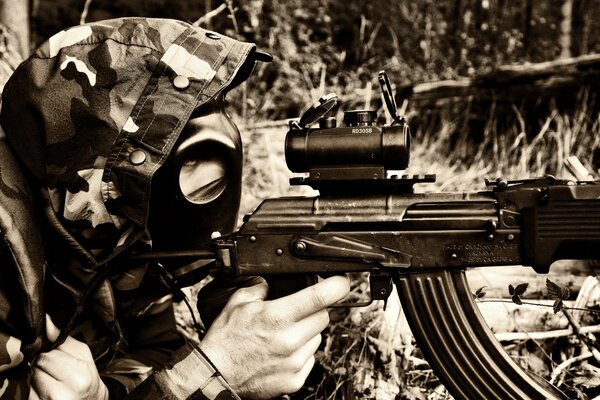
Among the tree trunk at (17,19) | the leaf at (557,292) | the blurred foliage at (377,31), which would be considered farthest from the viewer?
the blurred foliage at (377,31)

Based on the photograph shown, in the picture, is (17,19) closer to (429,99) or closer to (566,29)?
(429,99)

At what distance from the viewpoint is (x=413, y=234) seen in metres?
2.18

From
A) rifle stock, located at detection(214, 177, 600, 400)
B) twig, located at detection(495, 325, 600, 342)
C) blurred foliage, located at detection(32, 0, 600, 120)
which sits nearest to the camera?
rifle stock, located at detection(214, 177, 600, 400)

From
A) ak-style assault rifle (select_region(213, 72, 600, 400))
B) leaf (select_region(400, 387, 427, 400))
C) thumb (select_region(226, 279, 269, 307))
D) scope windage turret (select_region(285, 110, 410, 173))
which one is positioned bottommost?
leaf (select_region(400, 387, 427, 400))

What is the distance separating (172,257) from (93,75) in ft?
2.14

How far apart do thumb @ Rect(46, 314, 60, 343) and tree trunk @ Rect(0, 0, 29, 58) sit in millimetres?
2584

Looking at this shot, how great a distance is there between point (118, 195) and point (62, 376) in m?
0.62

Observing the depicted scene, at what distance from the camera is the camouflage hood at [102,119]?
217 cm

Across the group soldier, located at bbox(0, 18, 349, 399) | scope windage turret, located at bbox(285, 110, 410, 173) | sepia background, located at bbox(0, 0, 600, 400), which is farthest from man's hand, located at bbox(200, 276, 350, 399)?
sepia background, located at bbox(0, 0, 600, 400)

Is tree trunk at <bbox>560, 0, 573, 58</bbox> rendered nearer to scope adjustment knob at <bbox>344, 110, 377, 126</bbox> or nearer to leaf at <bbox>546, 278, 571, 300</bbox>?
leaf at <bbox>546, 278, 571, 300</bbox>

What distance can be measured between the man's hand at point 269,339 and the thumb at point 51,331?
53cm

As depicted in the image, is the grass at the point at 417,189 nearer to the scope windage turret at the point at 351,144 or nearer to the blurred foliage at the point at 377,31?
the scope windage turret at the point at 351,144

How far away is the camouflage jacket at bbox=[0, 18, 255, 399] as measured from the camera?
2.12 meters

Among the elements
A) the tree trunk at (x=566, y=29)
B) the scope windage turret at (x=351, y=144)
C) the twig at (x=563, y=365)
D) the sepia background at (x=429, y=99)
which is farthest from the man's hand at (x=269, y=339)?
the tree trunk at (x=566, y=29)
